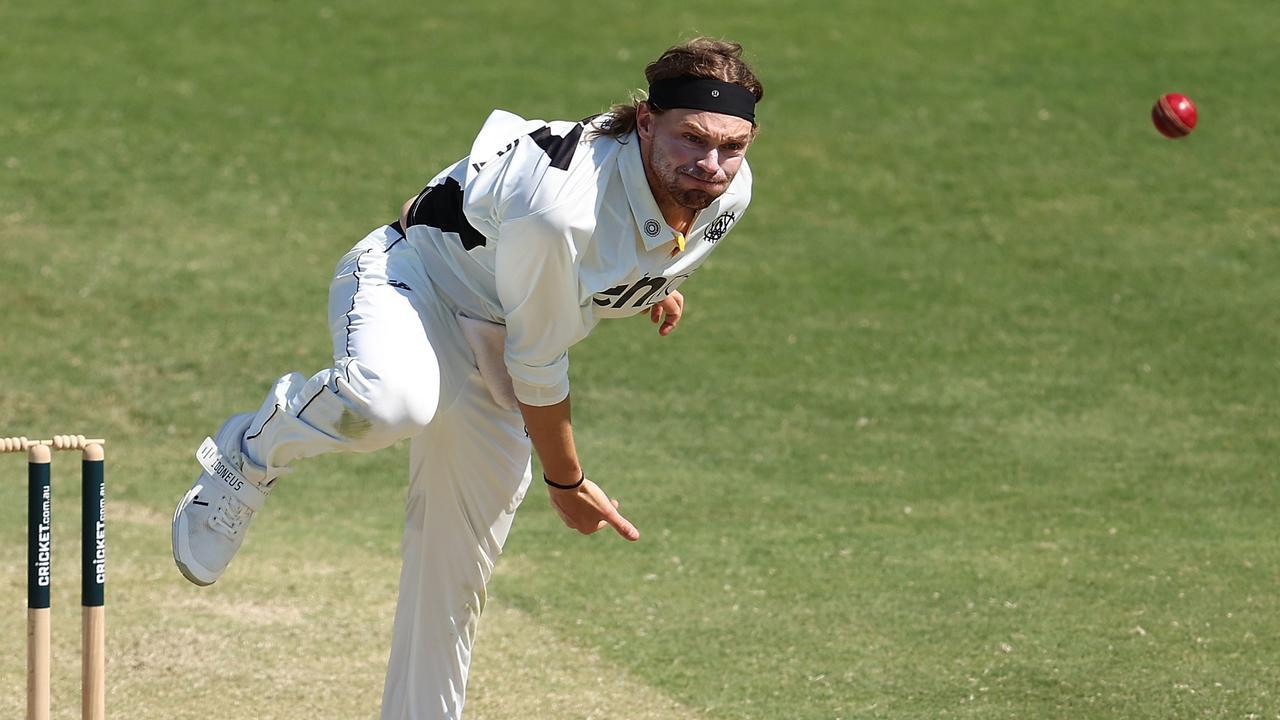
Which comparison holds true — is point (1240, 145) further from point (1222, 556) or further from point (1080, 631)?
point (1080, 631)

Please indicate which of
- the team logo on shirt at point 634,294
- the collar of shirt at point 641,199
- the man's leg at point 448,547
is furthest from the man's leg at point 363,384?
the collar of shirt at point 641,199

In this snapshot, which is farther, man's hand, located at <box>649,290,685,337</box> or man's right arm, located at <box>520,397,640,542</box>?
man's hand, located at <box>649,290,685,337</box>

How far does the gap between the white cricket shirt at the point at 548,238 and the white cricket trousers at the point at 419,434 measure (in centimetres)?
14

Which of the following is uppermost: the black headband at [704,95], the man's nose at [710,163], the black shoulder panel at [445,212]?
the black headband at [704,95]

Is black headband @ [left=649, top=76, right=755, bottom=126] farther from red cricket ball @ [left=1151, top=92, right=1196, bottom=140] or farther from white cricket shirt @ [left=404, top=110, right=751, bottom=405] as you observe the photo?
red cricket ball @ [left=1151, top=92, right=1196, bottom=140]

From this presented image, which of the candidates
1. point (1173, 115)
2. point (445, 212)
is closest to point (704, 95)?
point (445, 212)

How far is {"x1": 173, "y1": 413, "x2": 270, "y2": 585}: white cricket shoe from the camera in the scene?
4117 mm

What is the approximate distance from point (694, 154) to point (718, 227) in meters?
0.48

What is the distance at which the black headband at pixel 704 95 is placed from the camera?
3.99 m

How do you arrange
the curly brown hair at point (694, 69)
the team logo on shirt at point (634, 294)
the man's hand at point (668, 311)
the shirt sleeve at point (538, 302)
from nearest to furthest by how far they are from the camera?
the shirt sleeve at point (538, 302) < the curly brown hair at point (694, 69) < the team logo on shirt at point (634, 294) < the man's hand at point (668, 311)

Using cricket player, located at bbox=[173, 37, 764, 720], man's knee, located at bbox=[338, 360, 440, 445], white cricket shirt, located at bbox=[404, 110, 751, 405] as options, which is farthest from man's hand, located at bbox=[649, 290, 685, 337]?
man's knee, located at bbox=[338, 360, 440, 445]

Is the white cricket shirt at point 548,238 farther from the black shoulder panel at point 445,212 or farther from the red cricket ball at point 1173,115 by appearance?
the red cricket ball at point 1173,115

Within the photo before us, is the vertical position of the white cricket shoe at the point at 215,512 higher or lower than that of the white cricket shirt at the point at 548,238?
lower

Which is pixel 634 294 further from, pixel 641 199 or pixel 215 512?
pixel 215 512
